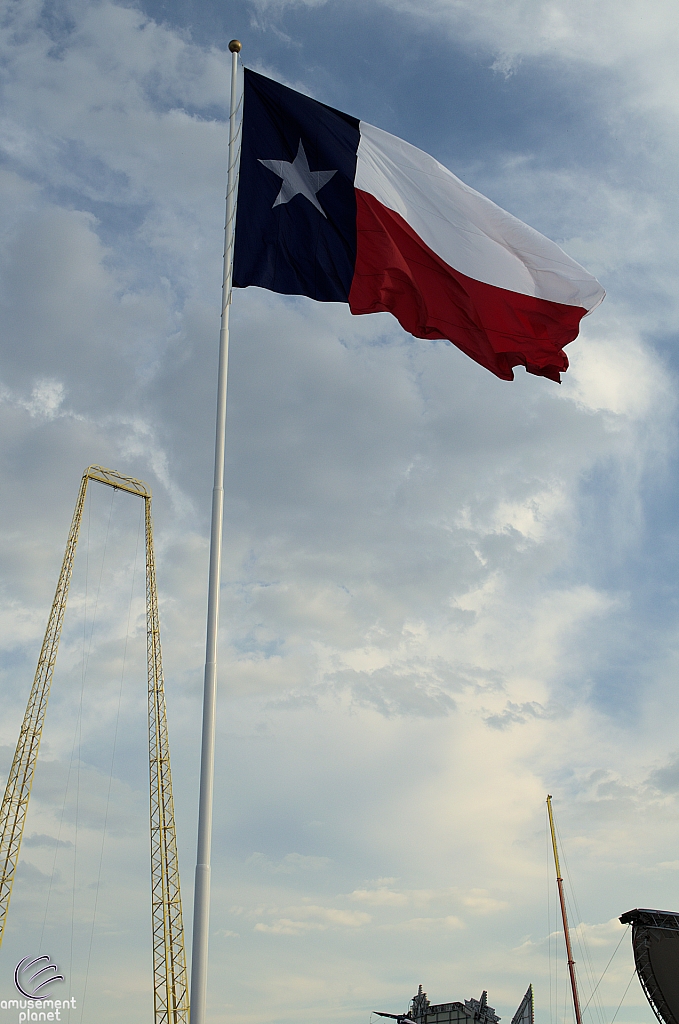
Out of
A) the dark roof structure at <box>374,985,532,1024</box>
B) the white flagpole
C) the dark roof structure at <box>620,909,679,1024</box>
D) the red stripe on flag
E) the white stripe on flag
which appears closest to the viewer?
the white flagpole

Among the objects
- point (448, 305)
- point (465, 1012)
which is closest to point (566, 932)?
point (465, 1012)

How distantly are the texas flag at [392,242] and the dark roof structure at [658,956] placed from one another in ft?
87.4

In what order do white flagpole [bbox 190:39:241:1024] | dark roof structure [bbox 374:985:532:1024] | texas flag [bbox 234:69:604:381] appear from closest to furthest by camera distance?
white flagpole [bbox 190:39:241:1024]
texas flag [bbox 234:69:604:381]
dark roof structure [bbox 374:985:532:1024]

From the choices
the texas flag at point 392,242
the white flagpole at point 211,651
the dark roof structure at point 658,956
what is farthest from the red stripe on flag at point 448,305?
the dark roof structure at point 658,956

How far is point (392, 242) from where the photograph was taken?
1509 cm

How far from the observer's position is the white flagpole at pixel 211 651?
33.3 feet

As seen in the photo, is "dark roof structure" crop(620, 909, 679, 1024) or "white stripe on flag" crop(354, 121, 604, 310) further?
"dark roof structure" crop(620, 909, 679, 1024)

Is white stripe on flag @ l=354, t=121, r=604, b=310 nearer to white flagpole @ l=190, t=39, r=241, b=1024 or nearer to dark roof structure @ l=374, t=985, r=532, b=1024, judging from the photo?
white flagpole @ l=190, t=39, r=241, b=1024

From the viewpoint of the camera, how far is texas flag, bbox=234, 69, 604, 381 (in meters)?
14.0

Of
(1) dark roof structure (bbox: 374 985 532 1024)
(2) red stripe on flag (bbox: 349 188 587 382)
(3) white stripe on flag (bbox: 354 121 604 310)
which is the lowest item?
(1) dark roof structure (bbox: 374 985 532 1024)

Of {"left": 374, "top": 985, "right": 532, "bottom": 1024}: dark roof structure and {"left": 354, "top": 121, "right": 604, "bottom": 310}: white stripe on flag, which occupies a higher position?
{"left": 354, "top": 121, "right": 604, "bottom": 310}: white stripe on flag

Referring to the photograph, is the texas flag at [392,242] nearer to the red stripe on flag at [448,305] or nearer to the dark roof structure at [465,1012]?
the red stripe on flag at [448,305]

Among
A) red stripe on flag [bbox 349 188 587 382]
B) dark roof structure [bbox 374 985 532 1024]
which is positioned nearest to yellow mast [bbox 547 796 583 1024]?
dark roof structure [bbox 374 985 532 1024]

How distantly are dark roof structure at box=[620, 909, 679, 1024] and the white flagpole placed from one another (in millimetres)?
28928
